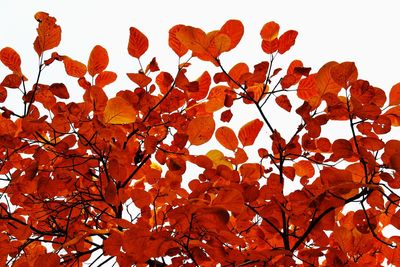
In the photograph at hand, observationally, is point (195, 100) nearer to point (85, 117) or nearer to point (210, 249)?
point (85, 117)

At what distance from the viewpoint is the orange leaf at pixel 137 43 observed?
1.49 m

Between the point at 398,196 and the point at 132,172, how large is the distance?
0.93m

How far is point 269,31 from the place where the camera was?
4.93 ft

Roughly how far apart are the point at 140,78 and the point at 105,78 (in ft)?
0.83

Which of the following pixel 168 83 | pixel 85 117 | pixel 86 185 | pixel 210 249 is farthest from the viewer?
pixel 86 185

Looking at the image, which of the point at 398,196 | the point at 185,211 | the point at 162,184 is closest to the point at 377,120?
the point at 398,196

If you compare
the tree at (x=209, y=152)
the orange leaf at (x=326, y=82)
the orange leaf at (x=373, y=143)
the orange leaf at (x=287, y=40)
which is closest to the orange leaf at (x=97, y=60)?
the tree at (x=209, y=152)

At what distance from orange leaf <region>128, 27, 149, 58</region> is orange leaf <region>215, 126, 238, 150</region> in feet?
1.26

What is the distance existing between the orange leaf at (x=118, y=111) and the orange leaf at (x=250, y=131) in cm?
48

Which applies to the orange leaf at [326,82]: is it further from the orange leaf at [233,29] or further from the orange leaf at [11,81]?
the orange leaf at [11,81]

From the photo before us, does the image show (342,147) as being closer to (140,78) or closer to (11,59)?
(140,78)

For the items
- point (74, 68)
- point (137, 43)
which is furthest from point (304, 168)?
point (74, 68)

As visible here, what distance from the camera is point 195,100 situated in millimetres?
1692

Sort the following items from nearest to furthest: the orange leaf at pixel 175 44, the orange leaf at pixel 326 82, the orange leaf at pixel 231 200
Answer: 1. the orange leaf at pixel 231 200
2. the orange leaf at pixel 326 82
3. the orange leaf at pixel 175 44
